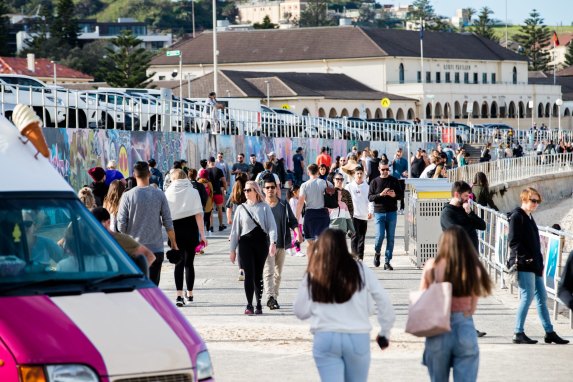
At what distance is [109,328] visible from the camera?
27.6ft

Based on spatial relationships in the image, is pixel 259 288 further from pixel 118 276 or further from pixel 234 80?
pixel 234 80

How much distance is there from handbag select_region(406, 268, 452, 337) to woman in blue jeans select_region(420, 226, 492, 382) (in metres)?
0.08

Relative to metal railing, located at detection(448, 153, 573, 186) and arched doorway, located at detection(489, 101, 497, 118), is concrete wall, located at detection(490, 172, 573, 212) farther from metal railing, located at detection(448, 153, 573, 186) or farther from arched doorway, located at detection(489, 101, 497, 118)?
arched doorway, located at detection(489, 101, 497, 118)

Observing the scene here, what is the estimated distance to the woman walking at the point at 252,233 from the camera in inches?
638

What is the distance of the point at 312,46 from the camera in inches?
5689

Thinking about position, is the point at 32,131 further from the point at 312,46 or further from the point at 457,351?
the point at 312,46

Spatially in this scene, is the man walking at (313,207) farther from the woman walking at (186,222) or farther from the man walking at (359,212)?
the woman walking at (186,222)

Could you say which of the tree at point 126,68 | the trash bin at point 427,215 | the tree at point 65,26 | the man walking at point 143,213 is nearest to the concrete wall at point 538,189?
the trash bin at point 427,215

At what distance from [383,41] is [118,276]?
13556 cm

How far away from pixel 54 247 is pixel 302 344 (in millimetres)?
5190

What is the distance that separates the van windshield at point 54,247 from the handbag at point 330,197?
39.3 feet

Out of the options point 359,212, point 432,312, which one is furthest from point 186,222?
point 432,312

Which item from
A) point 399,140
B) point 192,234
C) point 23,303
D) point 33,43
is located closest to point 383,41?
point 33,43

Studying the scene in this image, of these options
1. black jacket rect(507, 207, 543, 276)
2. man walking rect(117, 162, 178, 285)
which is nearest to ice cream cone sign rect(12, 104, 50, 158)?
man walking rect(117, 162, 178, 285)
